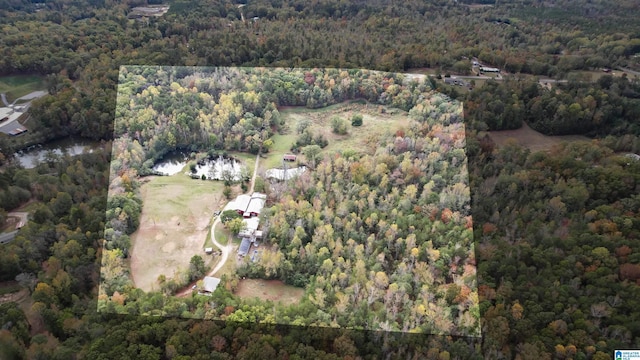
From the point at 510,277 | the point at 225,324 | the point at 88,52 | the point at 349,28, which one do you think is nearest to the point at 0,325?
the point at 225,324

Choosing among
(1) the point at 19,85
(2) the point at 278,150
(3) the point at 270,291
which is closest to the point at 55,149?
(1) the point at 19,85

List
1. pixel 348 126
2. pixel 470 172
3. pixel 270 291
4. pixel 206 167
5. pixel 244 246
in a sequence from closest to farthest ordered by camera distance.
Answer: pixel 270 291 → pixel 244 246 → pixel 470 172 → pixel 206 167 → pixel 348 126

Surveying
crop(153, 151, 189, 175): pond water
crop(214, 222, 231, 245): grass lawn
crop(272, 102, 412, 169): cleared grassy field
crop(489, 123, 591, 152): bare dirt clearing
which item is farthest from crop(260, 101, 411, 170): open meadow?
crop(489, 123, 591, 152): bare dirt clearing

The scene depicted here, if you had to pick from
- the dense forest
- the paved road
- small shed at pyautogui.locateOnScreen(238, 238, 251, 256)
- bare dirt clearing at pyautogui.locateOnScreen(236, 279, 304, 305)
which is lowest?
the paved road

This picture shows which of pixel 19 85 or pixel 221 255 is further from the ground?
pixel 221 255

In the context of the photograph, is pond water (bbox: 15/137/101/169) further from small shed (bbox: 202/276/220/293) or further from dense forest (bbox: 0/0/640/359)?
small shed (bbox: 202/276/220/293)

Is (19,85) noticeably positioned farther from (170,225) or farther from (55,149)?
(170,225)
